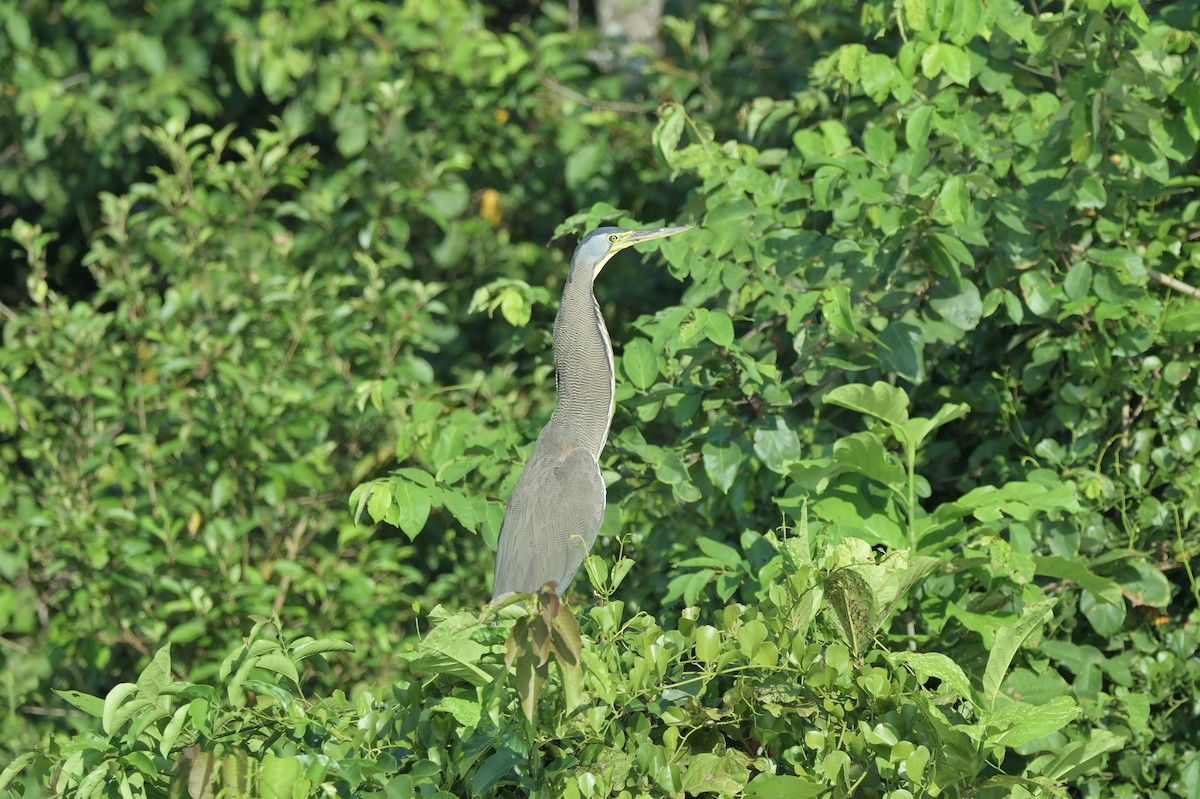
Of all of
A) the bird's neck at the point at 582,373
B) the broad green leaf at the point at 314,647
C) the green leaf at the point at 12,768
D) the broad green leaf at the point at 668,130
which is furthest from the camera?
the broad green leaf at the point at 668,130

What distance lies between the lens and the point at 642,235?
3.10 metres

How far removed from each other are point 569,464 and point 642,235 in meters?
0.63

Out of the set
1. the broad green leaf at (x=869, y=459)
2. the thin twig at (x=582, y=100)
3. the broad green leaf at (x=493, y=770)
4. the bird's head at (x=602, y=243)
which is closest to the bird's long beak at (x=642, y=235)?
the bird's head at (x=602, y=243)

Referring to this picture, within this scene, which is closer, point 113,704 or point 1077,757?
point 113,704

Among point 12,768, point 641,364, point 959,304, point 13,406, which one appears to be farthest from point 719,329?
point 13,406

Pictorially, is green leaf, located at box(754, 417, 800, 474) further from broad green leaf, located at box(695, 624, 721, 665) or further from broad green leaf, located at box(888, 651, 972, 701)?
broad green leaf, located at box(695, 624, 721, 665)

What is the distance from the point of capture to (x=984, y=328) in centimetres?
366

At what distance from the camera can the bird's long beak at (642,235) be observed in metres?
3.08

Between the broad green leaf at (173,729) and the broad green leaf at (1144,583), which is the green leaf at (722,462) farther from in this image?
the broad green leaf at (173,729)

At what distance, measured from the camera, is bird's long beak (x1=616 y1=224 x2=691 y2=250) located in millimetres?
3080

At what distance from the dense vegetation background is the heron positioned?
0.41ft

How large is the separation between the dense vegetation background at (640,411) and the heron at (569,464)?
0.13m

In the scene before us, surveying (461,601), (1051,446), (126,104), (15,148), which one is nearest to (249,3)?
(126,104)

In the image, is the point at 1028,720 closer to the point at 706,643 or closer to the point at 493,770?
the point at 706,643
